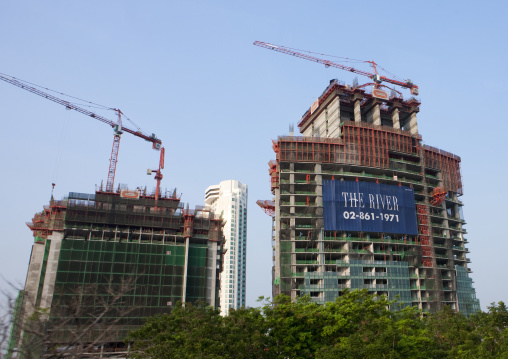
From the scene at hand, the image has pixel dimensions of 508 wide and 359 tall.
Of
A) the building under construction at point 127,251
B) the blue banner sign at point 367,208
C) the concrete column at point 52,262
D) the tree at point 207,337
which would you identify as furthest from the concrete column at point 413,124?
the concrete column at point 52,262

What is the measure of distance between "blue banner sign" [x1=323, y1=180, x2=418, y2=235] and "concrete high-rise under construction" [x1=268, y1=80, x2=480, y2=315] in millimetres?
278

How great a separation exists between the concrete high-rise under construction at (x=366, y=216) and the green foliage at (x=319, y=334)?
50.8 metres

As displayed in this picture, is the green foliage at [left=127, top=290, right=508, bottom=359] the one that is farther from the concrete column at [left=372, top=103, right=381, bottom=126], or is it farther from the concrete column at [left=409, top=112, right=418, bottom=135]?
the concrete column at [left=409, top=112, right=418, bottom=135]

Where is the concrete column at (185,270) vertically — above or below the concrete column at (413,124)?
below

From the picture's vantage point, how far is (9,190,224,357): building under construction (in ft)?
329

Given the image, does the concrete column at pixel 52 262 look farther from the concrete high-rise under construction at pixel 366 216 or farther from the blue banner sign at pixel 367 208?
the blue banner sign at pixel 367 208

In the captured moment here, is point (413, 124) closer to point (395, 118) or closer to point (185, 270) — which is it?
point (395, 118)

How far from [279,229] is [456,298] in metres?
55.7

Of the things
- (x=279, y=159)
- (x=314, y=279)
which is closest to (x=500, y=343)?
(x=314, y=279)

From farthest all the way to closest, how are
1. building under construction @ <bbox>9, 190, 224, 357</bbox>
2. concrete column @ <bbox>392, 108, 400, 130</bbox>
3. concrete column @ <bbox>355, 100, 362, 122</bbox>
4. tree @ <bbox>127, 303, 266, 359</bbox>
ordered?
concrete column @ <bbox>392, 108, 400, 130</bbox> < concrete column @ <bbox>355, 100, 362, 122</bbox> < building under construction @ <bbox>9, 190, 224, 357</bbox> < tree @ <bbox>127, 303, 266, 359</bbox>

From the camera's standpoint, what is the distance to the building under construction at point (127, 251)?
10038cm

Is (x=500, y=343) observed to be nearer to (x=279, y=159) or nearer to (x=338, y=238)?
(x=338, y=238)

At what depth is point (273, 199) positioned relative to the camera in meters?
123

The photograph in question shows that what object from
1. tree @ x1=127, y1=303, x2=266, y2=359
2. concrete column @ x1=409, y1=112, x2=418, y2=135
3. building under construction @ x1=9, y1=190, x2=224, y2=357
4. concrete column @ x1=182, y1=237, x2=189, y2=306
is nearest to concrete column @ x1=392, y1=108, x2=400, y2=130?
concrete column @ x1=409, y1=112, x2=418, y2=135
